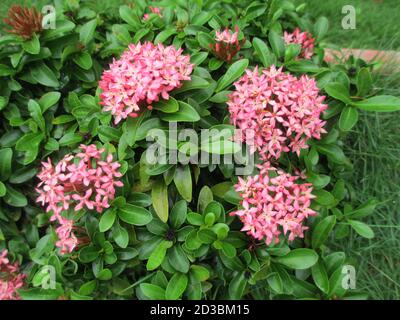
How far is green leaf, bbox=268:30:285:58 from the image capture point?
7.44ft

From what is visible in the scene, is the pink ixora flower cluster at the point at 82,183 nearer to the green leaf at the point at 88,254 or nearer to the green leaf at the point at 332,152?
the green leaf at the point at 88,254

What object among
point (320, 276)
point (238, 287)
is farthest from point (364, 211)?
point (238, 287)

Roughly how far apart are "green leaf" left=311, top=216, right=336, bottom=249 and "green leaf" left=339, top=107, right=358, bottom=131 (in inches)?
17.3

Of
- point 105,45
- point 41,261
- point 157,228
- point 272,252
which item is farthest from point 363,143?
point 41,261

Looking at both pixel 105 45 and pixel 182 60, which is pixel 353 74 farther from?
pixel 105 45

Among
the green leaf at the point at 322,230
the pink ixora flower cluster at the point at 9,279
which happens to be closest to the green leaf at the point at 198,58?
the green leaf at the point at 322,230

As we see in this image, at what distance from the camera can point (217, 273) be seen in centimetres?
209

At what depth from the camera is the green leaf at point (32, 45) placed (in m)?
2.10

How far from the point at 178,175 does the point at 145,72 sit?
475mm

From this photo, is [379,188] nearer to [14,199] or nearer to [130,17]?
[130,17]

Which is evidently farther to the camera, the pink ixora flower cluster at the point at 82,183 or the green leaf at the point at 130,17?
the green leaf at the point at 130,17

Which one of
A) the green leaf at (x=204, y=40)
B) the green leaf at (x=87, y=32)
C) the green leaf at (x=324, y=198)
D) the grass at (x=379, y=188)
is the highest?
the green leaf at (x=87, y=32)

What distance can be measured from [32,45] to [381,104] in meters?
1.76

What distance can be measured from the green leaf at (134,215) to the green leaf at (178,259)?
209 mm
